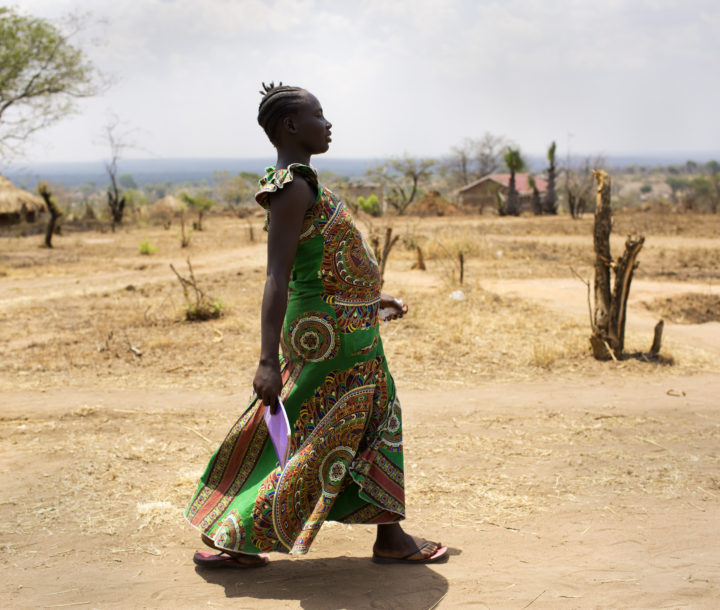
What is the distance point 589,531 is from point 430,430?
4.97 feet

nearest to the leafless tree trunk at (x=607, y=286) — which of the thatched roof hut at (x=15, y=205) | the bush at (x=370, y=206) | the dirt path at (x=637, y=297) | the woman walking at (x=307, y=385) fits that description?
the dirt path at (x=637, y=297)

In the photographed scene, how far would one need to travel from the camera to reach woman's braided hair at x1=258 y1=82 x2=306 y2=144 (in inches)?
85.7

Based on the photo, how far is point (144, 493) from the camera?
325 centimetres

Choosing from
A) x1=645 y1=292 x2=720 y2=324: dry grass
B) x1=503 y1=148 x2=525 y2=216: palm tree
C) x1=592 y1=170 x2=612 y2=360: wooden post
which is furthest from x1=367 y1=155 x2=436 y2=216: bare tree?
x1=592 y1=170 x2=612 y2=360: wooden post

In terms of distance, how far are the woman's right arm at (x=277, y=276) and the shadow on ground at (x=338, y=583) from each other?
2.17 ft

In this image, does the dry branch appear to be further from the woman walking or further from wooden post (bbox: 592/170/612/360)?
the woman walking

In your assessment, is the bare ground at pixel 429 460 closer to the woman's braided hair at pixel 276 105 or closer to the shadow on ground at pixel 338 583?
the shadow on ground at pixel 338 583

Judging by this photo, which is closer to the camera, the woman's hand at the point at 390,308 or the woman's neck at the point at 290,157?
the woman's neck at the point at 290,157

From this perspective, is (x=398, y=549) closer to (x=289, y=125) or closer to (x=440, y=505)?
(x=440, y=505)

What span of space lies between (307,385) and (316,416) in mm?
106

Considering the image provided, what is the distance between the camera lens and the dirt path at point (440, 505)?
2342 mm

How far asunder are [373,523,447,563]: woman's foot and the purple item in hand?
588 millimetres

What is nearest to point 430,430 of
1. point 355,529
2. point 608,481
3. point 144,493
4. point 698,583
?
point 608,481

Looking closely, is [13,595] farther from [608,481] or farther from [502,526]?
[608,481]
